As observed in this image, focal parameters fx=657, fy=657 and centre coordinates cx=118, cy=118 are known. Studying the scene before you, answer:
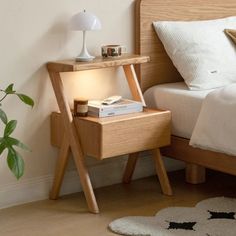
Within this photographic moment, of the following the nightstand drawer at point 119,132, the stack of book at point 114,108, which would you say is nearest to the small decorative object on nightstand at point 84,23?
the stack of book at point 114,108

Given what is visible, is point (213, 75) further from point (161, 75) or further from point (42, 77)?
point (42, 77)

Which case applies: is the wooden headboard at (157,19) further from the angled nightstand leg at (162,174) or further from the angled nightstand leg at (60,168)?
the angled nightstand leg at (60,168)

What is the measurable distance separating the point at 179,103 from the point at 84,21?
65 cm

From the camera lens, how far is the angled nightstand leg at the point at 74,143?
313 cm

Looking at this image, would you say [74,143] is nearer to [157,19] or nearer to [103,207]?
[103,207]

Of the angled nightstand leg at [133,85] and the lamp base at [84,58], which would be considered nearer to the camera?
the lamp base at [84,58]

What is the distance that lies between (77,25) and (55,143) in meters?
0.61

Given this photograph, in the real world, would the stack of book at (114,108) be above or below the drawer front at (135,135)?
above

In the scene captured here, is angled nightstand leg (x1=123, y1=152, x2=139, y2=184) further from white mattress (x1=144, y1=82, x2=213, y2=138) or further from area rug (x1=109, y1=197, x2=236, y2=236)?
area rug (x1=109, y1=197, x2=236, y2=236)

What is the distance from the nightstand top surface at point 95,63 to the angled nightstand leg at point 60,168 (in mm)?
356

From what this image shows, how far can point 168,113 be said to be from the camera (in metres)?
3.32

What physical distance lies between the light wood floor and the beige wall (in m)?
0.18

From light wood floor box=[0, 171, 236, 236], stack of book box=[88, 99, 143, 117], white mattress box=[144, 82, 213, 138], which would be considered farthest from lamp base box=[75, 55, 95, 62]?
light wood floor box=[0, 171, 236, 236]

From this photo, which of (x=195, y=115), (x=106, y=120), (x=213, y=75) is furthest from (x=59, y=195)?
(x=213, y=75)
